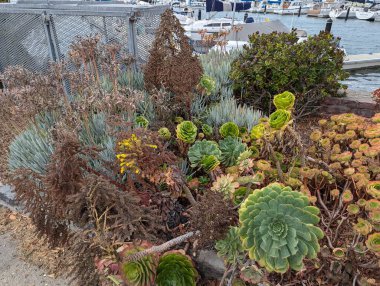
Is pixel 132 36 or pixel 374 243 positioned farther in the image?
pixel 132 36

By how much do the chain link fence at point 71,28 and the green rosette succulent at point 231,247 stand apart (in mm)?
2952

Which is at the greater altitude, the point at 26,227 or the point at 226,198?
the point at 226,198

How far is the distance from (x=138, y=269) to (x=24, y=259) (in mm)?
1506

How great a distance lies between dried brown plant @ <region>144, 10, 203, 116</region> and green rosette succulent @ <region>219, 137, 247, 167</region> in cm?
75

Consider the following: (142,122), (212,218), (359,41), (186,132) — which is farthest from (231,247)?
(359,41)

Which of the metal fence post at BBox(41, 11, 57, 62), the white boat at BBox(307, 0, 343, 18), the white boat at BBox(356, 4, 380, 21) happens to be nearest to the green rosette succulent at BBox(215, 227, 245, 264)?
the metal fence post at BBox(41, 11, 57, 62)

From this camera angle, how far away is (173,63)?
11.0 feet

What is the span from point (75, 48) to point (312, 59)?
10.1 ft

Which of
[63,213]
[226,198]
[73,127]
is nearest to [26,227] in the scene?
[73,127]

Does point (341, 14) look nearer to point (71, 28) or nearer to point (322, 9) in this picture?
point (322, 9)

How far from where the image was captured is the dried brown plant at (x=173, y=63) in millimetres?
3250

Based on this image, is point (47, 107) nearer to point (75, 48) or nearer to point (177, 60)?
point (75, 48)

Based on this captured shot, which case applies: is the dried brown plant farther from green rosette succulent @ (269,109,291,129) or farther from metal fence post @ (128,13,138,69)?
green rosette succulent @ (269,109,291,129)

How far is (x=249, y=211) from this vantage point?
1586 mm
